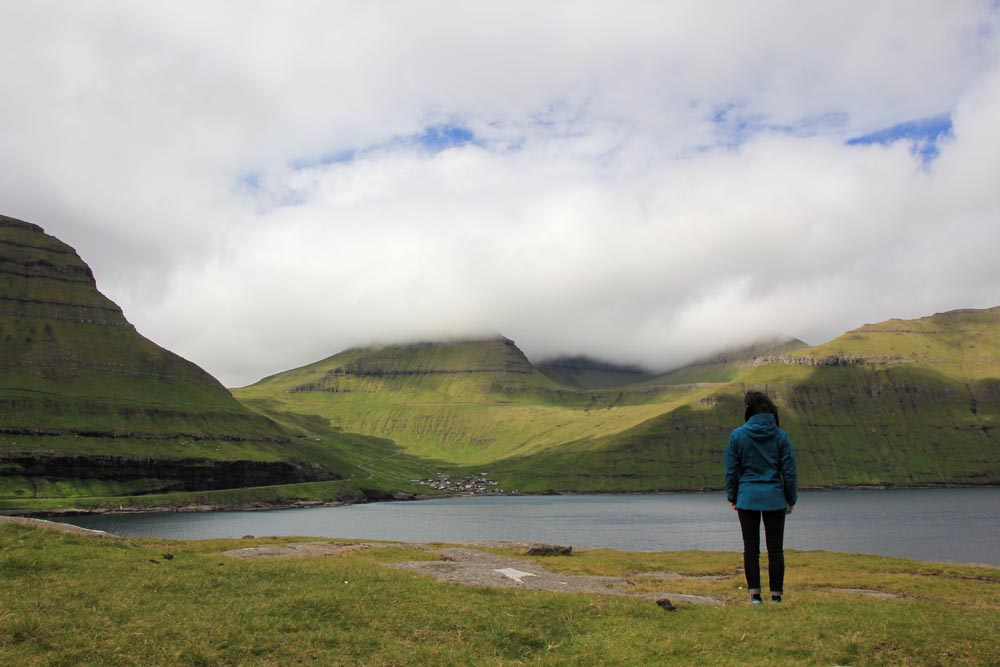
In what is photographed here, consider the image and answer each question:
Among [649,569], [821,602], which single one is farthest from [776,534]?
[649,569]

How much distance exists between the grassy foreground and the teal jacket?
3285 millimetres

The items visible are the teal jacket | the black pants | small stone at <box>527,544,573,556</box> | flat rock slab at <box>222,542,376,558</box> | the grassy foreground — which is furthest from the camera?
small stone at <box>527,544,573,556</box>

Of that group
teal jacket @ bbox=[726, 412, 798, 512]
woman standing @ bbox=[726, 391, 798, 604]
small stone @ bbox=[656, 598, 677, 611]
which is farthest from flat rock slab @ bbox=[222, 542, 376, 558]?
teal jacket @ bbox=[726, 412, 798, 512]

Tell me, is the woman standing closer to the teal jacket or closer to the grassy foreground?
the teal jacket

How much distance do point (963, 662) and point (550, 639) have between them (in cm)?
1005

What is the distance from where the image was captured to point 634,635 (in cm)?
1877

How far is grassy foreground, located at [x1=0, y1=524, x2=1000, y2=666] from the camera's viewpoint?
1612 centimetres

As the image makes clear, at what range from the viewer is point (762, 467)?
20.7 metres

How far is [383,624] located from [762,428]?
1275 cm

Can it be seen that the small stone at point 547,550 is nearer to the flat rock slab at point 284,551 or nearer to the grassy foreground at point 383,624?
the flat rock slab at point 284,551

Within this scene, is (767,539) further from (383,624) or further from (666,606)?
(383,624)

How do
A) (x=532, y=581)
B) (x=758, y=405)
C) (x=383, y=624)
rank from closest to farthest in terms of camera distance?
1. (x=383, y=624)
2. (x=758, y=405)
3. (x=532, y=581)

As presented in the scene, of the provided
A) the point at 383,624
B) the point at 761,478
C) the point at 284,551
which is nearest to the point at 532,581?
the point at 383,624

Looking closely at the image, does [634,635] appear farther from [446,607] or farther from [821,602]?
[821,602]
